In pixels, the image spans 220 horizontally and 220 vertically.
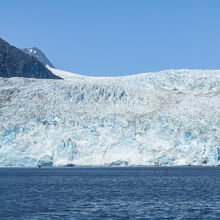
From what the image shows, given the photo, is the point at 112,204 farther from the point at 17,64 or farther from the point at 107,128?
the point at 17,64

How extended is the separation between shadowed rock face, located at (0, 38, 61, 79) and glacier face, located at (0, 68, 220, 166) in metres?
34.5

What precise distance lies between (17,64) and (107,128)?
47067 mm

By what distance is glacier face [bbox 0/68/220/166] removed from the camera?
160ft

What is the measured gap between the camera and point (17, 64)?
3666 inches

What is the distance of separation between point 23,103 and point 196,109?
2044 cm

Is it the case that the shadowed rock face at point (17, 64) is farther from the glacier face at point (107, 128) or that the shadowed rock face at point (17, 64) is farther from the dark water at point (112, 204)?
the dark water at point (112, 204)

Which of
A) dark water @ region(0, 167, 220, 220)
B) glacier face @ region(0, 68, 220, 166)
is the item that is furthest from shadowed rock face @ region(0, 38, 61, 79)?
dark water @ region(0, 167, 220, 220)


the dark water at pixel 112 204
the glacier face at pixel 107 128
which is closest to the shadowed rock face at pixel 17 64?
the glacier face at pixel 107 128

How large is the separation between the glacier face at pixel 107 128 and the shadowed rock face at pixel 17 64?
113ft

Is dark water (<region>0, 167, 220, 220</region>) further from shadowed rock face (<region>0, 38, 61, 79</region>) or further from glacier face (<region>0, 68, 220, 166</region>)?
shadowed rock face (<region>0, 38, 61, 79</region>)

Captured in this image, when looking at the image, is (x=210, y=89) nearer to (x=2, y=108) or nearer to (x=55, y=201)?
(x=2, y=108)

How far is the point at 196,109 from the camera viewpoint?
52344 millimetres

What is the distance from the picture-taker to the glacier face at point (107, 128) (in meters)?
48.8

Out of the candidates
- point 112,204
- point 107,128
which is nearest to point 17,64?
point 107,128
